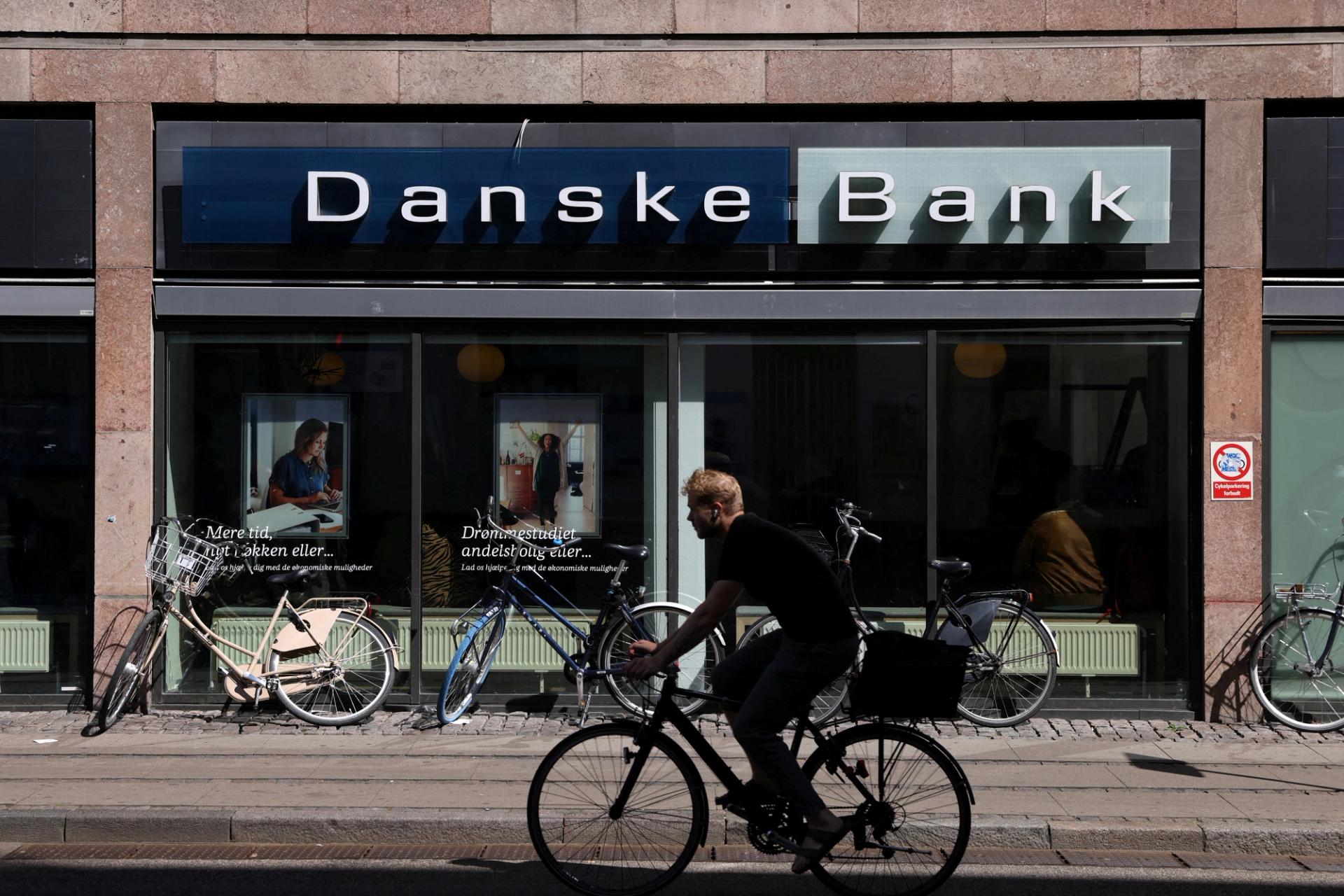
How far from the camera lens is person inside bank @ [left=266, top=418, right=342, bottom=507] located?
979cm

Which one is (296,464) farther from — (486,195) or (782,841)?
(782,841)

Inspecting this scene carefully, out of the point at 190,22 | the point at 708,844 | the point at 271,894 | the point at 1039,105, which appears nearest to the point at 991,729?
the point at 708,844

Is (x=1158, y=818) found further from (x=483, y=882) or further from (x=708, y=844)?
(x=483, y=882)

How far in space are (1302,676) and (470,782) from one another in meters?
5.98

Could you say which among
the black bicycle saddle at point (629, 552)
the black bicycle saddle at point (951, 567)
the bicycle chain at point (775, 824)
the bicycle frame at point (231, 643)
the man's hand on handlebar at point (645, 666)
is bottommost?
the bicycle chain at point (775, 824)

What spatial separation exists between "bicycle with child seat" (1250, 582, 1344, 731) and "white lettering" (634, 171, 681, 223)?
513cm

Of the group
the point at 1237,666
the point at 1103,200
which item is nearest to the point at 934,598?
the point at 1237,666

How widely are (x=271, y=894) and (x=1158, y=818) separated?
4290 mm

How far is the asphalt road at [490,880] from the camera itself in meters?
5.80

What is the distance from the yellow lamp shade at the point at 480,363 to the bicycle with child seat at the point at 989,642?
8.41 ft

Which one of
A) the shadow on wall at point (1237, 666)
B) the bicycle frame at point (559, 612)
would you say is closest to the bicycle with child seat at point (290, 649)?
the bicycle frame at point (559, 612)

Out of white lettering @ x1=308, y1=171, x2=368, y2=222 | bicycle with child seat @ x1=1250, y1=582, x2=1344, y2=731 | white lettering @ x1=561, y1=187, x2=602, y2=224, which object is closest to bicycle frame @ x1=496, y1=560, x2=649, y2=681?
white lettering @ x1=561, y1=187, x2=602, y2=224

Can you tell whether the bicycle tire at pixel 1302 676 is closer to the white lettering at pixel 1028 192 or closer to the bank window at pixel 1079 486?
the bank window at pixel 1079 486

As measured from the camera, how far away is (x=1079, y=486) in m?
9.70
